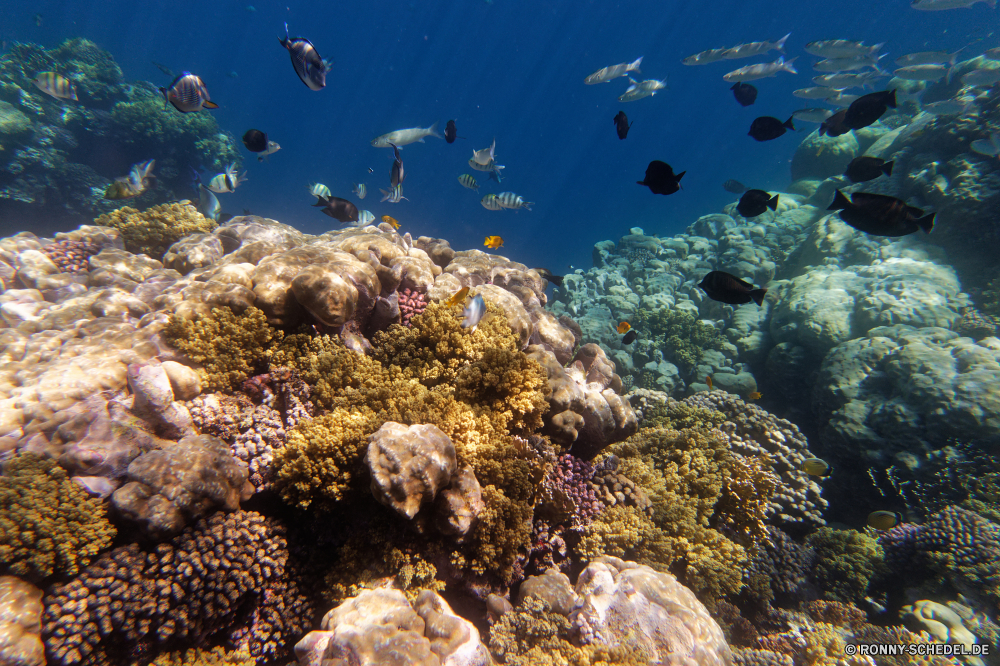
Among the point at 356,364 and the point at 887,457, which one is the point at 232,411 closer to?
the point at 356,364

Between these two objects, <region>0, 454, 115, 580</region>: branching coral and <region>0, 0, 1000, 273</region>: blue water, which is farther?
<region>0, 0, 1000, 273</region>: blue water

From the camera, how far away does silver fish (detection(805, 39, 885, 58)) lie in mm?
14180

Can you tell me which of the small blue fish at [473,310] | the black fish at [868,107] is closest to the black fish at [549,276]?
the small blue fish at [473,310]

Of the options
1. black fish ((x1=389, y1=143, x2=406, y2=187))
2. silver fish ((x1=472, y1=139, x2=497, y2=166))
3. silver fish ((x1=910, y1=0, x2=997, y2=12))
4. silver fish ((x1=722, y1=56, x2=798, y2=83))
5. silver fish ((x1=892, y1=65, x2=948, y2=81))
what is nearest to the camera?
A: black fish ((x1=389, y1=143, x2=406, y2=187))

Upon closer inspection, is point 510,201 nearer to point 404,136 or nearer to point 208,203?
point 404,136

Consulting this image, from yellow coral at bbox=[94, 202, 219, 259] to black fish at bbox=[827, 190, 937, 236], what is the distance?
11035mm

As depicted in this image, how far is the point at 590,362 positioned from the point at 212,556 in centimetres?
630

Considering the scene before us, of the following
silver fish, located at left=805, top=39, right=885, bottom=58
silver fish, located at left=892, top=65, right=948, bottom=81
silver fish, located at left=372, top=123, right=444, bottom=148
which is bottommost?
silver fish, located at left=372, top=123, right=444, bottom=148

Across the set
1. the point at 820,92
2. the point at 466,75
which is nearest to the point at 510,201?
the point at 820,92

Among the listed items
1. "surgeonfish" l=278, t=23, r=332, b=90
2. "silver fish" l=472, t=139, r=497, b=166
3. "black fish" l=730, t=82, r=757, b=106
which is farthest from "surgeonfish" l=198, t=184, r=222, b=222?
"black fish" l=730, t=82, r=757, b=106

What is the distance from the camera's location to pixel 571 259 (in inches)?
3095

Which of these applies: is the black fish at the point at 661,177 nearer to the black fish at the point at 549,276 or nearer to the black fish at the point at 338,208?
the black fish at the point at 549,276

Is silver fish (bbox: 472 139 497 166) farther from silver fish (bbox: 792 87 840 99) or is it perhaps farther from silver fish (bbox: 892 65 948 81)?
silver fish (bbox: 892 65 948 81)

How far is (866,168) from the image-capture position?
5430 mm
